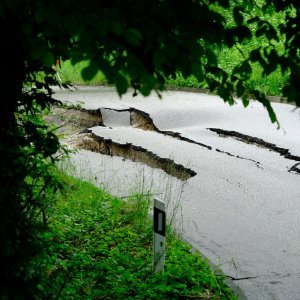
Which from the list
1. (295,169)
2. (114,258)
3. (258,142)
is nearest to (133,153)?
(258,142)

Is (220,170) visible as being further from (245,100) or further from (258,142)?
(245,100)

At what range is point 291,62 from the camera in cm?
263

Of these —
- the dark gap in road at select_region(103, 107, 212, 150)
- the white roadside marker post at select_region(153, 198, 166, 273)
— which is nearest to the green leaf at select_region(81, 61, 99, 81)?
the white roadside marker post at select_region(153, 198, 166, 273)

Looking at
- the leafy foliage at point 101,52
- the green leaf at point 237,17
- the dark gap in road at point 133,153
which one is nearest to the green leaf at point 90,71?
the leafy foliage at point 101,52

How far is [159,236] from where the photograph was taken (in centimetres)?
443

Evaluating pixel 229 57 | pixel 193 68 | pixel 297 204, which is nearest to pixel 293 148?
pixel 297 204

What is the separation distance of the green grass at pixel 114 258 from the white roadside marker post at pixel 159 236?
0.34 feet

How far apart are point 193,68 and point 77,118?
11075 millimetres

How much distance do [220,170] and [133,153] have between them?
187 centimetres

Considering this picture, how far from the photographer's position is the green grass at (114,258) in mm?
4211

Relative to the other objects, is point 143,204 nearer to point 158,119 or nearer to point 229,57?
point 158,119

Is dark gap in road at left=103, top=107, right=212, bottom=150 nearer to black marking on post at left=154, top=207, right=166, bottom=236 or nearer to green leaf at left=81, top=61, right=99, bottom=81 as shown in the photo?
black marking on post at left=154, top=207, right=166, bottom=236

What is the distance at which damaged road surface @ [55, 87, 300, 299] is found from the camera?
210 inches

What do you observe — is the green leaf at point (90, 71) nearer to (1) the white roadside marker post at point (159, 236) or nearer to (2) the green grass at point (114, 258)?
(2) the green grass at point (114, 258)
